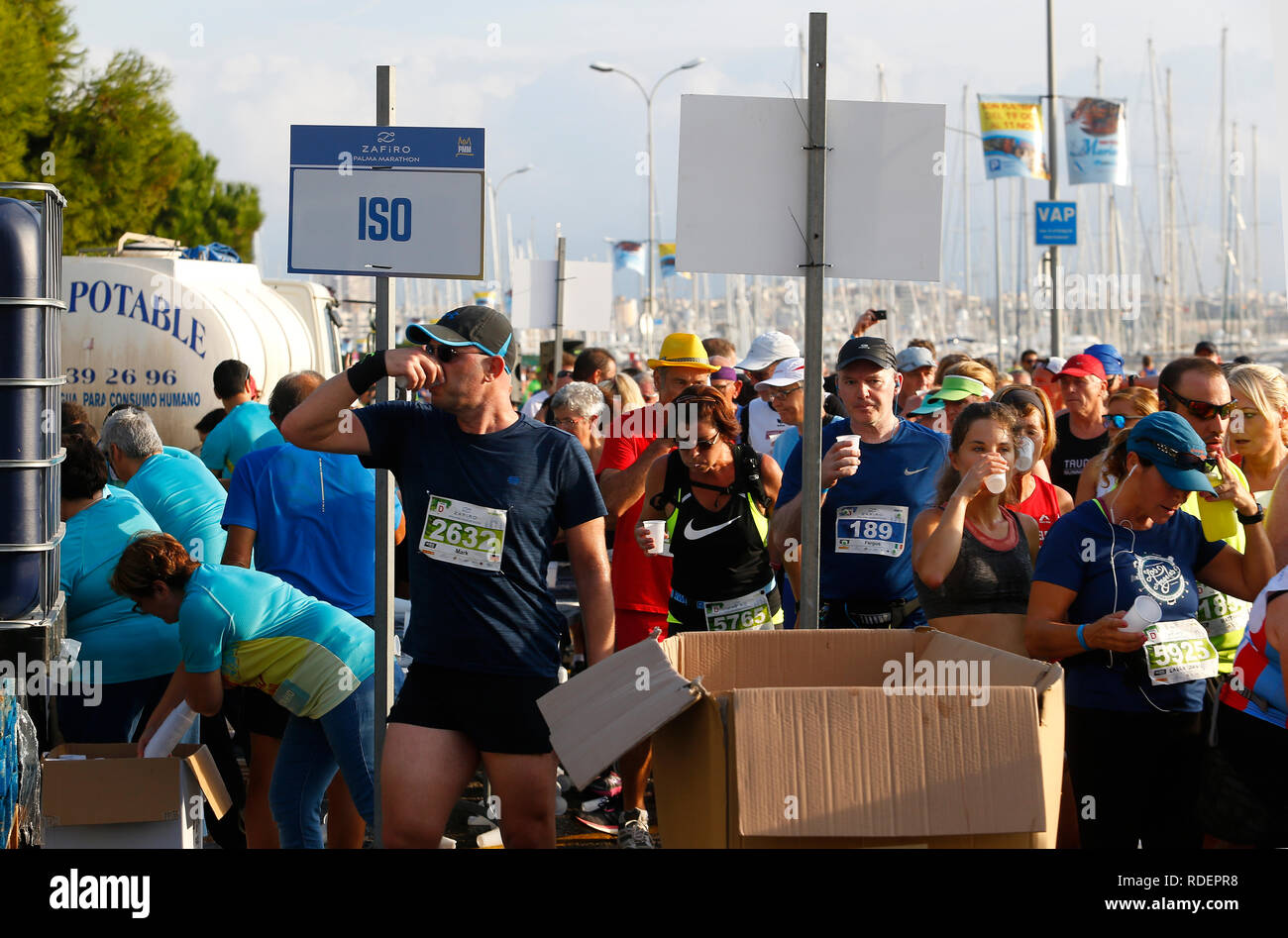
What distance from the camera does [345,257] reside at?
4.28m

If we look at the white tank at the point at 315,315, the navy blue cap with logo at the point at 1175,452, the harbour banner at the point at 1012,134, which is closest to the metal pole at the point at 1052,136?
the harbour banner at the point at 1012,134

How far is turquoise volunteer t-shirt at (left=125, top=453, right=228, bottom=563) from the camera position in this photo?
20.9 ft

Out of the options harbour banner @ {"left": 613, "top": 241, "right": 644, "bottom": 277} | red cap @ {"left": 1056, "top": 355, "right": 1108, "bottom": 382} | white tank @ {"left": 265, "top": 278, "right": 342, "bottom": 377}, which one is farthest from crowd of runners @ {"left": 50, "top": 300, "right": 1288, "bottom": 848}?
harbour banner @ {"left": 613, "top": 241, "right": 644, "bottom": 277}

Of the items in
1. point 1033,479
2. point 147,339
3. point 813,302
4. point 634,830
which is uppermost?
point 147,339

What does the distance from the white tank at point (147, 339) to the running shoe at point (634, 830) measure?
8.63 meters

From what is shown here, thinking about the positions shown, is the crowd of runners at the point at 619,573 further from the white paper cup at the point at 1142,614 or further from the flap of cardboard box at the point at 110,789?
the flap of cardboard box at the point at 110,789

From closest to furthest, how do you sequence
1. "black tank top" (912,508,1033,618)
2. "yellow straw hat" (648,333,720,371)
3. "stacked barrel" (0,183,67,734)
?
"stacked barrel" (0,183,67,734)
"black tank top" (912,508,1033,618)
"yellow straw hat" (648,333,720,371)

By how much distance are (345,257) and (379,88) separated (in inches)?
23.4

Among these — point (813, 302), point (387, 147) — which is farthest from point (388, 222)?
point (813, 302)

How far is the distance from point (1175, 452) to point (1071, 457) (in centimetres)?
423

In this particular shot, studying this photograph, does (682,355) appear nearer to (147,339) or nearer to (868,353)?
(868,353)

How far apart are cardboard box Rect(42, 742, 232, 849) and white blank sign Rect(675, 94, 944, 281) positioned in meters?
2.43

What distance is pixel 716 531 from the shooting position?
5.46 meters

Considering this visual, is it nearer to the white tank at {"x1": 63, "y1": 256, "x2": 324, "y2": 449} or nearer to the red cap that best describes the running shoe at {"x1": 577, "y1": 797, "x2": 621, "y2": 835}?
the red cap
